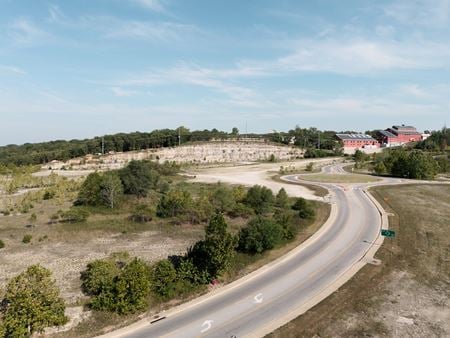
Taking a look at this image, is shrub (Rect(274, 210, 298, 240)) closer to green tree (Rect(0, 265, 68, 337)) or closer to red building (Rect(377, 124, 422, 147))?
green tree (Rect(0, 265, 68, 337))

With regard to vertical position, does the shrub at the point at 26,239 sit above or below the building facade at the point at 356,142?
below

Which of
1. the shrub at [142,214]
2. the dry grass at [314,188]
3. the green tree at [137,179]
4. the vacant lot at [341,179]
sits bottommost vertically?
the shrub at [142,214]

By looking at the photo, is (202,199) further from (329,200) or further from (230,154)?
(230,154)

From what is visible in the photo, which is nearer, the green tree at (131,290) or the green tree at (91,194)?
the green tree at (131,290)

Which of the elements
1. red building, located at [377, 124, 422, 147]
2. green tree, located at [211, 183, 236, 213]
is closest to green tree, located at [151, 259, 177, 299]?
green tree, located at [211, 183, 236, 213]

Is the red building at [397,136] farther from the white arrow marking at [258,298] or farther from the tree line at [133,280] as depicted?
the white arrow marking at [258,298]

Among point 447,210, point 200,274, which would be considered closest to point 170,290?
point 200,274

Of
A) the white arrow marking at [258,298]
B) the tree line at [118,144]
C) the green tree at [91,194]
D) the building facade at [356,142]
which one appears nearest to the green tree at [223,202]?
the green tree at [91,194]
